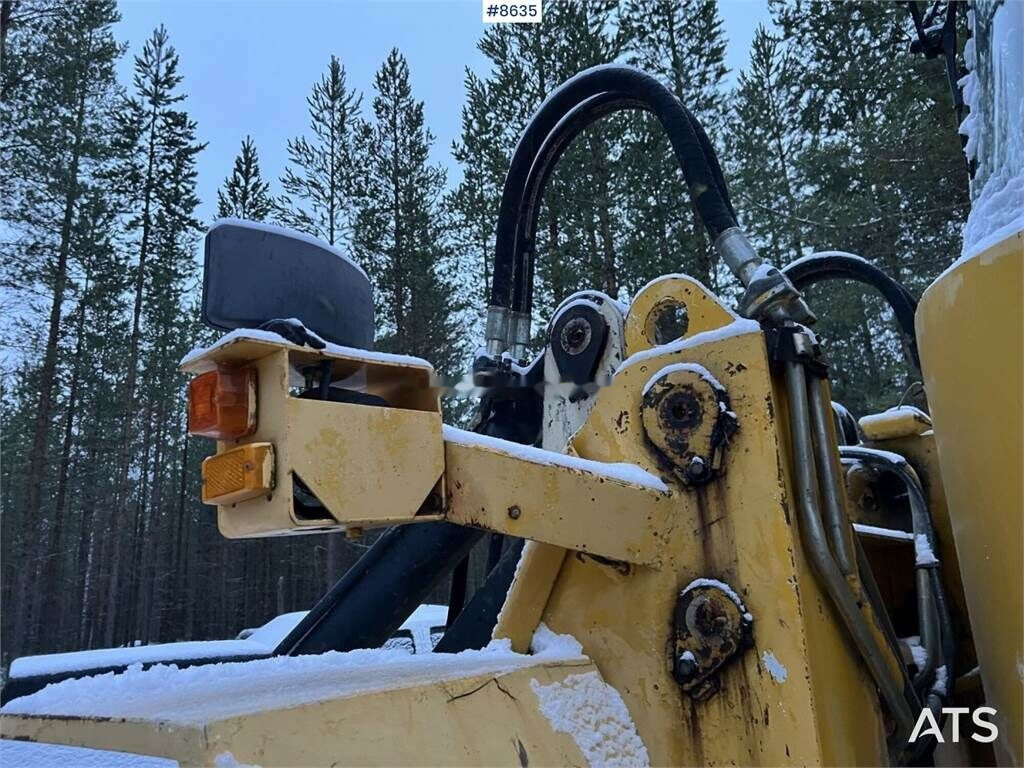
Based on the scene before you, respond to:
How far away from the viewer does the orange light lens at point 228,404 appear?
1370mm

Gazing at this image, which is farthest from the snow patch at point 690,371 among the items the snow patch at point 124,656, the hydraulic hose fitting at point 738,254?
the snow patch at point 124,656

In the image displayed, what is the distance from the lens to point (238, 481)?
134 centimetres

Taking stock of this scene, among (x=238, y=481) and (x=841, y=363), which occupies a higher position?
(x=841, y=363)

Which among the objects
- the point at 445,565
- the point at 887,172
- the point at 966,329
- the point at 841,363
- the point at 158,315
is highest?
the point at 158,315

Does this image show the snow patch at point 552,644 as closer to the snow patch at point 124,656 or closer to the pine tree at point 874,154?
the snow patch at point 124,656

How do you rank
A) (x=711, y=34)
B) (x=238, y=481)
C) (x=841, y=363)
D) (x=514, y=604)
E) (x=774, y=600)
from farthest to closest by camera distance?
(x=841, y=363), (x=711, y=34), (x=514, y=604), (x=774, y=600), (x=238, y=481)

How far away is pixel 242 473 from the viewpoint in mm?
1331

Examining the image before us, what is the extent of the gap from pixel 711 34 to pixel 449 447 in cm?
1725

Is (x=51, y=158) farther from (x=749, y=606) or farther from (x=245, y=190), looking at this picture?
(x=749, y=606)

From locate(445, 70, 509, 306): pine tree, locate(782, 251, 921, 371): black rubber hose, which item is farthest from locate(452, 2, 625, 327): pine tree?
locate(782, 251, 921, 371): black rubber hose

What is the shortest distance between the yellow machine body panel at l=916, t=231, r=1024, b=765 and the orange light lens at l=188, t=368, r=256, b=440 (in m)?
1.18

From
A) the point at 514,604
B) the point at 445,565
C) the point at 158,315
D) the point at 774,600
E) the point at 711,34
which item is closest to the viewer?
the point at 774,600

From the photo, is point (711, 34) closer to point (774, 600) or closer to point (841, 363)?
point (841, 363)

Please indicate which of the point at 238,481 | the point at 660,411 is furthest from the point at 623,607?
the point at 238,481
